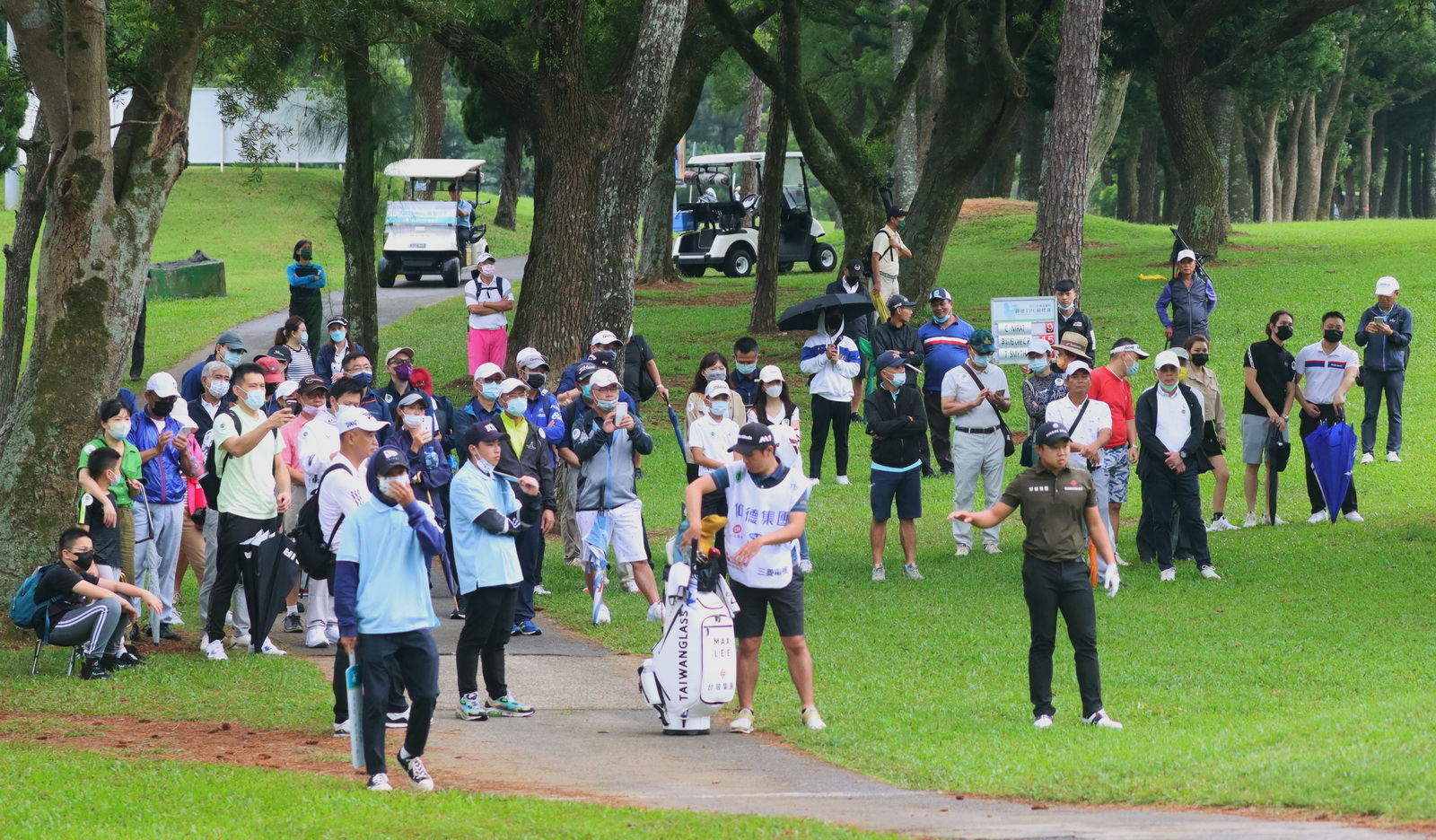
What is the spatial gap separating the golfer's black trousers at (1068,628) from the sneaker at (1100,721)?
A: 2 centimetres

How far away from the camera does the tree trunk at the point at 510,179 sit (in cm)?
4481

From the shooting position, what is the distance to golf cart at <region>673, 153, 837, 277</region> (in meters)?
39.4

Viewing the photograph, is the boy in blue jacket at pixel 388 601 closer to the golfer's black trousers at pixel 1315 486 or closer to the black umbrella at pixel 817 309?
the black umbrella at pixel 817 309

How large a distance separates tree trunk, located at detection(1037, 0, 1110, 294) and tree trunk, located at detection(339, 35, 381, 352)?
9.22m

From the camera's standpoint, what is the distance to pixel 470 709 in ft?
30.4

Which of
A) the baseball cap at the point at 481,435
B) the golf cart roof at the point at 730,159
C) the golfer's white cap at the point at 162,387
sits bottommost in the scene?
the baseball cap at the point at 481,435

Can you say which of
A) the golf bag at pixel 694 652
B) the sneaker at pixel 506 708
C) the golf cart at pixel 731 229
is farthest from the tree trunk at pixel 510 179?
the golf bag at pixel 694 652

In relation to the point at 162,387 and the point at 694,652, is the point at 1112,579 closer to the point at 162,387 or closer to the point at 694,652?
the point at 694,652

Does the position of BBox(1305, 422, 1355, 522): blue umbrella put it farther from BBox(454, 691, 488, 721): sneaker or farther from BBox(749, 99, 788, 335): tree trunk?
BBox(749, 99, 788, 335): tree trunk

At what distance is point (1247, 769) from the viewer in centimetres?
745

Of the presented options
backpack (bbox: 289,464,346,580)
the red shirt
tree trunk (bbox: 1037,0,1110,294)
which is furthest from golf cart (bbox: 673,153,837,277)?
backpack (bbox: 289,464,346,580)

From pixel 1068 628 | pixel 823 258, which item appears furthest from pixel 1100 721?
pixel 823 258

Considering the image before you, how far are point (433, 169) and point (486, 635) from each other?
30.9 m

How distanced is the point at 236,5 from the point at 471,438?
25.0 ft
